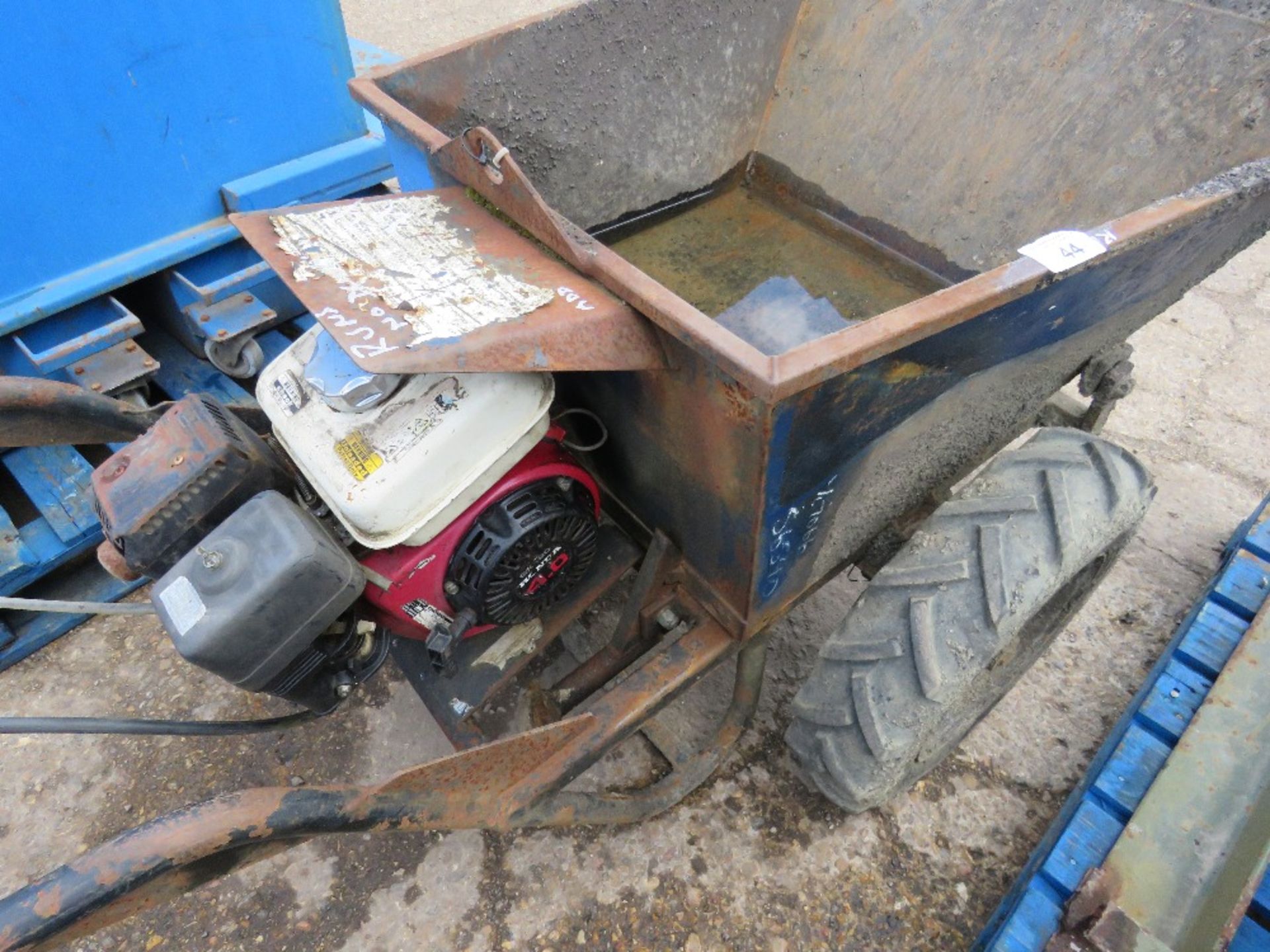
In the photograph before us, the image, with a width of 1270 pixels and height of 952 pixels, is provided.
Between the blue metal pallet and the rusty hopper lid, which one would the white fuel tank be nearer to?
the rusty hopper lid

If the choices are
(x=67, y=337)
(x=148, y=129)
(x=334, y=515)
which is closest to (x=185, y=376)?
(x=67, y=337)

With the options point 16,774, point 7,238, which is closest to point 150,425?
point 7,238

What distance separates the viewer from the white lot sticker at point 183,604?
3.36 ft

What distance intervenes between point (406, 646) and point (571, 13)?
1.43 metres

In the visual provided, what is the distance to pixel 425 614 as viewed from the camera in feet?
4.24

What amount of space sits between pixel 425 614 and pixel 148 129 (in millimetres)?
1504

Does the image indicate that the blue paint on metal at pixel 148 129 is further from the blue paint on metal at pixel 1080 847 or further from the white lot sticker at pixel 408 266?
the blue paint on metal at pixel 1080 847

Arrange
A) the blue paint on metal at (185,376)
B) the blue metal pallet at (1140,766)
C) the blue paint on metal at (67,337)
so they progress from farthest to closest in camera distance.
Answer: the blue paint on metal at (185,376) < the blue paint on metal at (67,337) < the blue metal pallet at (1140,766)

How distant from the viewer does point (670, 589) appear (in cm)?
151

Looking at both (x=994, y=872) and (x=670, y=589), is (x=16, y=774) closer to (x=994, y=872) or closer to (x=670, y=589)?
(x=670, y=589)

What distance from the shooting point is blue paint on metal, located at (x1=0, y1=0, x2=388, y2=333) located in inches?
67.6

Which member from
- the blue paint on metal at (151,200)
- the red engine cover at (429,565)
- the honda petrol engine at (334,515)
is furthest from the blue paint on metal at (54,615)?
the red engine cover at (429,565)

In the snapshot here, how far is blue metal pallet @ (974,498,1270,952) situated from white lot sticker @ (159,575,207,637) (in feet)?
4.69

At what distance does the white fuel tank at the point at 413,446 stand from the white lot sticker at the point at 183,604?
22 centimetres
